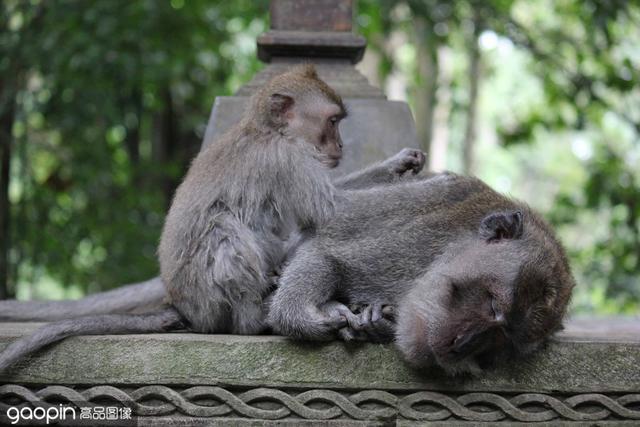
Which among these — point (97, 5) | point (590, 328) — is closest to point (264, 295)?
point (590, 328)

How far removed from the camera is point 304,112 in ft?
14.4

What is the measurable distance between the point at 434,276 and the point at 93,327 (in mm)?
1421

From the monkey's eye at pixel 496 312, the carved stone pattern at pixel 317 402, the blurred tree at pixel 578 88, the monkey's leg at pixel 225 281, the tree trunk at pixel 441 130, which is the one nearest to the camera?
the monkey's eye at pixel 496 312

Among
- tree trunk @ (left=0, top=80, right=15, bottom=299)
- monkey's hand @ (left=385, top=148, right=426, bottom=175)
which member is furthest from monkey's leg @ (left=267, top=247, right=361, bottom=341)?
tree trunk @ (left=0, top=80, right=15, bottom=299)

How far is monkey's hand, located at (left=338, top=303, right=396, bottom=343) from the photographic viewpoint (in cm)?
359

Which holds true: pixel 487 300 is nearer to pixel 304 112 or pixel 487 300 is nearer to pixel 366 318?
pixel 366 318

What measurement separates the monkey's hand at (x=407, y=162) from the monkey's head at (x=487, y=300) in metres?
0.71

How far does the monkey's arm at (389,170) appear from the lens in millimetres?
4262

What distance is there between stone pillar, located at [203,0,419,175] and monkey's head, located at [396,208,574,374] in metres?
1.65

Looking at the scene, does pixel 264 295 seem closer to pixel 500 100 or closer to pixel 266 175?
pixel 266 175

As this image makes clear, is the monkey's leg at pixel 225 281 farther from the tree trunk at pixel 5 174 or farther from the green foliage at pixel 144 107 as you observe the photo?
the tree trunk at pixel 5 174

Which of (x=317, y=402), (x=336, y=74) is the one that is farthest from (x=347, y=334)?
(x=336, y=74)

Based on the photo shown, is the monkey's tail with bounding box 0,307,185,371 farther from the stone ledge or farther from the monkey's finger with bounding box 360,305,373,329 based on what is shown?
the monkey's finger with bounding box 360,305,373,329

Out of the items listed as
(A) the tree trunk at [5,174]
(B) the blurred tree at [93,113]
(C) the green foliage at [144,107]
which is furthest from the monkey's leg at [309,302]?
(A) the tree trunk at [5,174]
